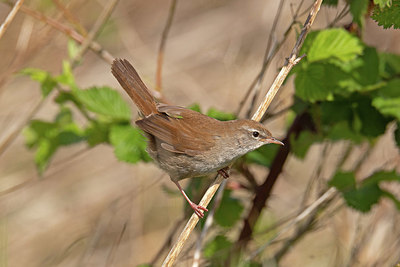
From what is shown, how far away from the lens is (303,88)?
100 inches

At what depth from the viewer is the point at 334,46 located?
8.44 feet

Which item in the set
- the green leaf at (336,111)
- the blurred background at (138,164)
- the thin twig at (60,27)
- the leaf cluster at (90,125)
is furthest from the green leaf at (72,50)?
the green leaf at (336,111)

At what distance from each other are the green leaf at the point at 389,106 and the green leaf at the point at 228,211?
99 centimetres

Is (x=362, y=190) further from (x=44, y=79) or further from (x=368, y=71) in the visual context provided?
(x=44, y=79)

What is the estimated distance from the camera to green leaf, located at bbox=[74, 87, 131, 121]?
111 inches

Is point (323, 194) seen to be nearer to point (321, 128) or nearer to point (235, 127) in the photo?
point (321, 128)

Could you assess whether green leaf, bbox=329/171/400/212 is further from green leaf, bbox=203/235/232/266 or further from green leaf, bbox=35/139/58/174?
green leaf, bbox=35/139/58/174

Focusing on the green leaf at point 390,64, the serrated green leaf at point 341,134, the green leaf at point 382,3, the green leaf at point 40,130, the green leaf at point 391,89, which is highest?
the green leaf at point 40,130

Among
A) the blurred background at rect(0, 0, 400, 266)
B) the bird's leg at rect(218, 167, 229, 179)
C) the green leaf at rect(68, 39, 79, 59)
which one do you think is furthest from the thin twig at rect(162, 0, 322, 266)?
the blurred background at rect(0, 0, 400, 266)

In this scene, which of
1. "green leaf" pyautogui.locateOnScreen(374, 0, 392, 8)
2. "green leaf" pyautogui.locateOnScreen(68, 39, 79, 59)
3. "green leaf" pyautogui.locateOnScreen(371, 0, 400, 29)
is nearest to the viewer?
"green leaf" pyautogui.locateOnScreen(374, 0, 392, 8)

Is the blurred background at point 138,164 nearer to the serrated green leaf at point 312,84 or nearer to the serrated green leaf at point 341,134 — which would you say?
the serrated green leaf at point 341,134

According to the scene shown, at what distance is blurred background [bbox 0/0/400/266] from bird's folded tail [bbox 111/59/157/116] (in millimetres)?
1191

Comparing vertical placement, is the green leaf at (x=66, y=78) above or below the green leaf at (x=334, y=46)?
above

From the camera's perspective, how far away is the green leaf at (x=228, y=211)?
2998 mm
